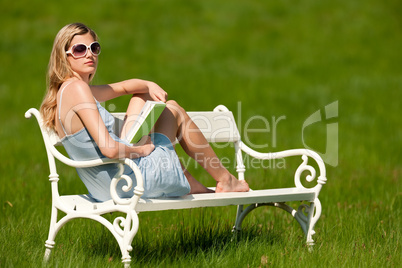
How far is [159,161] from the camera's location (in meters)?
3.97

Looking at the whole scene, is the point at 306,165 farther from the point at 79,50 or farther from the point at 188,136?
the point at 79,50

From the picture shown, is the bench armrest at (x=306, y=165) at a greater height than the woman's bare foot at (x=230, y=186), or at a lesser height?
greater

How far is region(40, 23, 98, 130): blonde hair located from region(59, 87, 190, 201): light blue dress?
0.20 meters

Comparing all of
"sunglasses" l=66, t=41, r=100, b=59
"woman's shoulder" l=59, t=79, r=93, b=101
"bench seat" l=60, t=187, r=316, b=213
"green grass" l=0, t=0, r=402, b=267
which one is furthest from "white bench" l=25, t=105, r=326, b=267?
"sunglasses" l=66, t=41, r=100, b=59

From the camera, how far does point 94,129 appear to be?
12.2 ft

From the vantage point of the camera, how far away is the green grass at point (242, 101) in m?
4.30

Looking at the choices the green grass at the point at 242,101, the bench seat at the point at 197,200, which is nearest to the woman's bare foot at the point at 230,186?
the bench seat at the point at 197,200

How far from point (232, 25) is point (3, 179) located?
9011 mm

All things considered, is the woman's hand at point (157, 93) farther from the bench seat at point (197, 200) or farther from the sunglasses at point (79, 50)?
the bench seat at point (197, 200)

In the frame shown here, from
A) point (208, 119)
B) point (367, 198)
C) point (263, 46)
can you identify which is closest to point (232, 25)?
A: point (263, 46)

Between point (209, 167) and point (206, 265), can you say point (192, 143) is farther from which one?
point (206, 265)

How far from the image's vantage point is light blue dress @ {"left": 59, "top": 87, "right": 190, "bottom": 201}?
12.7 ft

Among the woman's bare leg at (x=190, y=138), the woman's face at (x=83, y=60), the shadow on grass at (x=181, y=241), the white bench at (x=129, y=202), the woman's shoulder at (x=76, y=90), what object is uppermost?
the woman's face at (x=83, y=60)

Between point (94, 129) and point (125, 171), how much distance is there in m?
0.40
